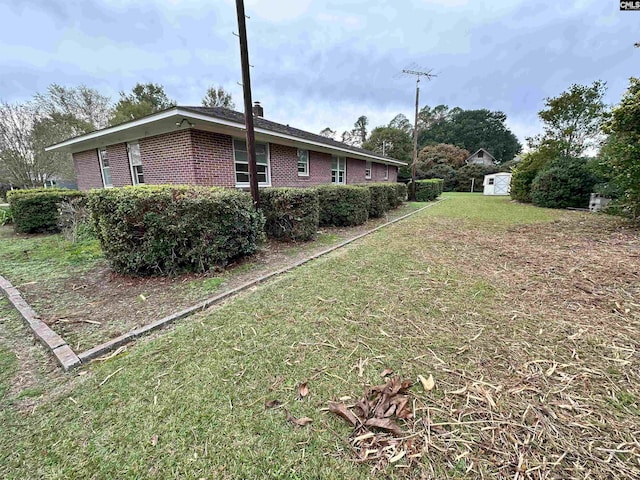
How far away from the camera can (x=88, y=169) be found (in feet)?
38.6

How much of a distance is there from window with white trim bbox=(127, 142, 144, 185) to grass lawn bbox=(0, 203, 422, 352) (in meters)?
4.04

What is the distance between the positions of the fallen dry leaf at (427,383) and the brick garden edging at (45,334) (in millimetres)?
2858

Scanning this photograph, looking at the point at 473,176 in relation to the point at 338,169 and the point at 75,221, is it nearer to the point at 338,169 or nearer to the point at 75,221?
the point at 338,169

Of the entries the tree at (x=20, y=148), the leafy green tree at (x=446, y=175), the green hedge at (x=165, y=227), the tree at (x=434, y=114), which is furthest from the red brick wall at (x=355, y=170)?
the tree at (x=434, y=114)

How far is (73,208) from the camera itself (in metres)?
7.30

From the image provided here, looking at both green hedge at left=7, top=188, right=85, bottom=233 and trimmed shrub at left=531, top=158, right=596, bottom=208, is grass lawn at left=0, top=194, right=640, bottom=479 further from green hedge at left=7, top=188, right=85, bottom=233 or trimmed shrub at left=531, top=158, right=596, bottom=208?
trimmed shrub at left=531, top=158, right=596, bottom=208

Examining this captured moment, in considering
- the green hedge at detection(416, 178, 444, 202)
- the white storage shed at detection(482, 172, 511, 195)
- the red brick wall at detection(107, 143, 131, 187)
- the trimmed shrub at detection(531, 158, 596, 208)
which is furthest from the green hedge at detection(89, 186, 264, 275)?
the white storage shed at detection(482, 172, 511, 195)

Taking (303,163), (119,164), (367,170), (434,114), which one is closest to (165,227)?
(119,164)

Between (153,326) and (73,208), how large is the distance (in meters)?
7.18

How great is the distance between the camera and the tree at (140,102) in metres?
27.3

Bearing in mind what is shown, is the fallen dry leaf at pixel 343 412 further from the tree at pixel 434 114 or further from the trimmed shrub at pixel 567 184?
the tree at pixel 434 114

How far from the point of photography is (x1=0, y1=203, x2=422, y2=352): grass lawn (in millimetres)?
2875

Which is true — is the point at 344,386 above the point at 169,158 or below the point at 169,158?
below

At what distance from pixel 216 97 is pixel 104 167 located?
86.9ft
